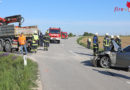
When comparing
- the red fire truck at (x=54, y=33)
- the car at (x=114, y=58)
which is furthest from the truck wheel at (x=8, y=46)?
the red fire truck at (x=54, y=33)

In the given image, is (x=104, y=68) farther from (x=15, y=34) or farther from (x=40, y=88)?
(x=15, y=34)

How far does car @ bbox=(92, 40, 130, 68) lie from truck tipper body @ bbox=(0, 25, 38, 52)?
8397 mm

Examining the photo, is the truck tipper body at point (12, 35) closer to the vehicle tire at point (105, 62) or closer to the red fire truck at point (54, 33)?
the vehicle tire at point (105, 62)

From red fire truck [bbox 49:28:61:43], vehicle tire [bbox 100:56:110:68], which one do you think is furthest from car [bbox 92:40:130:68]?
red fire truck [bbox 49:28:61:43]

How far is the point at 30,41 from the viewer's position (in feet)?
57.4

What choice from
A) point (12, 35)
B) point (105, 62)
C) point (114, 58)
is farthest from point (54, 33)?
point (114, 58)

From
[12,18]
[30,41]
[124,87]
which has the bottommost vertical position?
[124,87]

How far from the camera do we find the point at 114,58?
10047 mm

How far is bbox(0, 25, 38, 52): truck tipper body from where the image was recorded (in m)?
17.2

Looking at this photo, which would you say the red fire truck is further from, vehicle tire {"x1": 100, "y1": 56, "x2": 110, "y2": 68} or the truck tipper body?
vehicle tire {"x1": 100, "y1": 56, "x2": 110, "y2": 68}

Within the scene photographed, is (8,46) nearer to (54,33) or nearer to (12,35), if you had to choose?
(12,35)

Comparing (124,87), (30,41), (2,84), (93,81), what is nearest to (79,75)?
(93,81)

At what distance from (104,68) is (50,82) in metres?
4.11

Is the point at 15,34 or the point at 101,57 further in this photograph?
the point at 15,34
